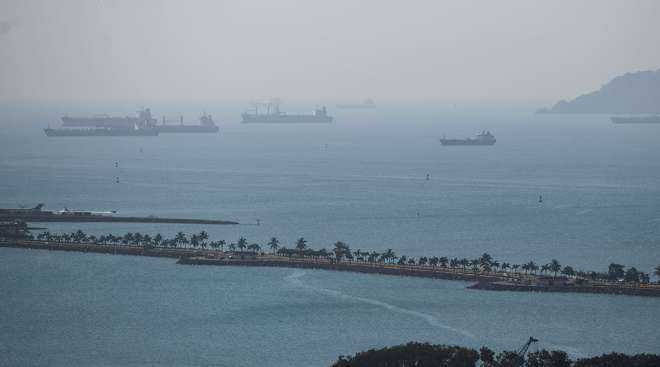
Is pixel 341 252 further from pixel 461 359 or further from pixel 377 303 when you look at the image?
pixel 461 359

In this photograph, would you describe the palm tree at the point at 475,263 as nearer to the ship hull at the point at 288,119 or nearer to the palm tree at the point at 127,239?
the palm tree at the point at 127,239

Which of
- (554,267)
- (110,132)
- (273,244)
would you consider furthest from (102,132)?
(554,267)

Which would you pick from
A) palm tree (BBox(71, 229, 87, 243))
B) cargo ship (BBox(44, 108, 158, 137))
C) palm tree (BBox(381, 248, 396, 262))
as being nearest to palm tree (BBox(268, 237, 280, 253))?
palm tree (BBox(381, 248, 396, 262))

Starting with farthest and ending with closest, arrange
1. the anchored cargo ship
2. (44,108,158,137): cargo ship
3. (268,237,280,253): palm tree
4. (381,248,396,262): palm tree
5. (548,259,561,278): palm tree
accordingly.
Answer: the anchored cargo ship → (44,108,158,137): cargo ship → (268,237,280,253): palm tree → (381,248,396,262): palm tree → (548,259,561,278): palm tree

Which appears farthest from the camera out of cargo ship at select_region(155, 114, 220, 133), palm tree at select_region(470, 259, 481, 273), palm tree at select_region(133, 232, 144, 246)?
cargo ship at select_region(155, 114, 220, 133)

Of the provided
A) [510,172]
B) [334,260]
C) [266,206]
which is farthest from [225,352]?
[510,172]

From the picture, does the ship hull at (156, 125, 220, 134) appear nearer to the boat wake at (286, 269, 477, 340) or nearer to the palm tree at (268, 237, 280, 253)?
the palm tree at (268, 237, 280, 253)

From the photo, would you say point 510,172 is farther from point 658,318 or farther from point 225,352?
point 225,352
